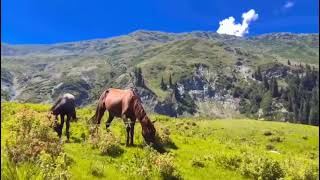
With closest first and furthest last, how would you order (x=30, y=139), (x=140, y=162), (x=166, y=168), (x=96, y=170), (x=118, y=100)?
(x=30, y=139) < (x=96, y=170) < (x=166, y=168) < (x=140, y=162) < (x=118, y=100)

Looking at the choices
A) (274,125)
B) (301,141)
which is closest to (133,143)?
(301,141)

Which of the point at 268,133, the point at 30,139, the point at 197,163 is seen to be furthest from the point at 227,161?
the point at 268,133

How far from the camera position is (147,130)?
99.1ft

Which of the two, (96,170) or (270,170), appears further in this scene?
(270,170)

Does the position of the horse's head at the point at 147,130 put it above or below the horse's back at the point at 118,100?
below

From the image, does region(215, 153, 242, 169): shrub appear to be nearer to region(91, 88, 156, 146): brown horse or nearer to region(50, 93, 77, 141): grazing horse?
region(91, 88, 156, 146): brown horse

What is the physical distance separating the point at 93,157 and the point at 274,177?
37.0 feet

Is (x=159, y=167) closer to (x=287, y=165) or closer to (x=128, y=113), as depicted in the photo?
(x=128, y=113)

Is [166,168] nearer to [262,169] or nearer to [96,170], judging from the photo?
[96,170]

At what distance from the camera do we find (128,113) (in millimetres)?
31000

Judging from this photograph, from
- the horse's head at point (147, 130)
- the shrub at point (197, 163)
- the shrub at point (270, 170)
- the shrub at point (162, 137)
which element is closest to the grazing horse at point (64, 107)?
the horse's head at point (147, 130)

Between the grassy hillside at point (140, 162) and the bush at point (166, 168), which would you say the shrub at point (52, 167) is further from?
the bush at point (166, 168)

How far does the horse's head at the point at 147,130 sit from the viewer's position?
30.2m

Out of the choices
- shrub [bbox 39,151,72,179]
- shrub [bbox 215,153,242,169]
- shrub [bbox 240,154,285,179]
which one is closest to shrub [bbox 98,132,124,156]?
shrub [bbox 39,151,72,179]
